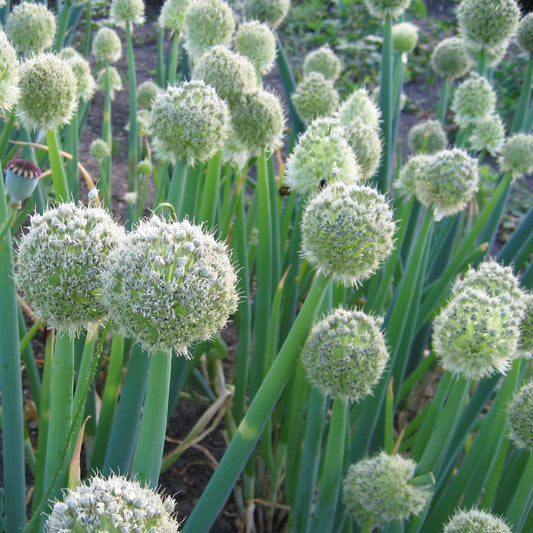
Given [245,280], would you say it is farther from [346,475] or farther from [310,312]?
[310,312]

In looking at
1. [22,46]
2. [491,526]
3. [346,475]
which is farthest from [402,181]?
[22,46]

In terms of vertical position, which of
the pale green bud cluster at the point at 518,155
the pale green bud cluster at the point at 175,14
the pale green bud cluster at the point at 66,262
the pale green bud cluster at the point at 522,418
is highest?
the pale green bud cluster at the point at 175,14

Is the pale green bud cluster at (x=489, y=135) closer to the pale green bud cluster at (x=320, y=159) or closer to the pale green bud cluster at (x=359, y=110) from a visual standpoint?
the pale green bud cluster at (x=359, y=110)

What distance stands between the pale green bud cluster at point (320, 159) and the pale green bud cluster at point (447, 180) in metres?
0.23

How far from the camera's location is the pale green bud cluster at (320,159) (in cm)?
137

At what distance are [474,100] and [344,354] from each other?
1630mm

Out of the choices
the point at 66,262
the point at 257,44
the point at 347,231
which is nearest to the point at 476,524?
the point at 347,231

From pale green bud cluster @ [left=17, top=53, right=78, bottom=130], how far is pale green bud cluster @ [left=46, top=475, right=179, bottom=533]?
0.85 m

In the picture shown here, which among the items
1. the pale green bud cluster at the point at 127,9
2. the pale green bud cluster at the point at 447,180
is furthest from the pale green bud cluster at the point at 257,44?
the pale green bud cluster at the point at 127,9

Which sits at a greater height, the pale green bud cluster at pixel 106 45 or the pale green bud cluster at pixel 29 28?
the pale green bud cluster at pixel 106 45

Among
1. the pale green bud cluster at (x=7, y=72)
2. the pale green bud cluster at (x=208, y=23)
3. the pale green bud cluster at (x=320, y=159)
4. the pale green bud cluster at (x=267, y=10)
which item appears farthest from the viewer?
the pale green bud cluster at (x=267, y=10)

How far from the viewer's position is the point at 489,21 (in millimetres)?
2256

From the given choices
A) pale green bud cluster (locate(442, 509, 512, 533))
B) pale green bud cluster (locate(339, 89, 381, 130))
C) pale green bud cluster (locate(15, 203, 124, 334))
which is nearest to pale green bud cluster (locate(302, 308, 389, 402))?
pale green bud cluster (locate(442, 509, 512, 533))

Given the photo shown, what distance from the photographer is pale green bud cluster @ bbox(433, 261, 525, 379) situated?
1140mm
